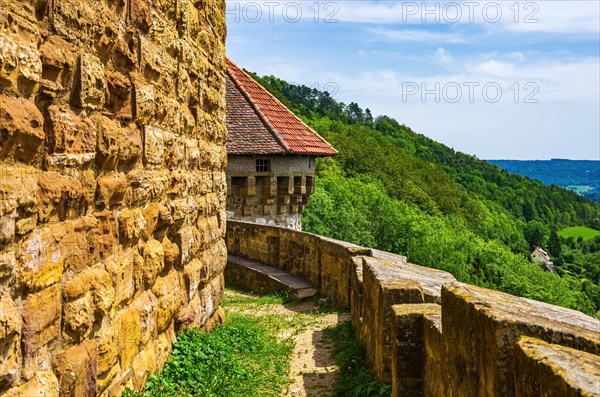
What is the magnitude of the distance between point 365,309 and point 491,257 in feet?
132

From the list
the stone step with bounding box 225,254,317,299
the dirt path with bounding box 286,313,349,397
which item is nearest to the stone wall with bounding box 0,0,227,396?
the dirt path with bounding box 286,313,349,397

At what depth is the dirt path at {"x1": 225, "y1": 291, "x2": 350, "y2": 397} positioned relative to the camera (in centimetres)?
554

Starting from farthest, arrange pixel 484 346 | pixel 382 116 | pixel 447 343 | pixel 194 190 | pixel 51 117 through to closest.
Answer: pixel 382 116
pixel 194 190
pixel 447 343
pixel 51 117
pixel 484 346

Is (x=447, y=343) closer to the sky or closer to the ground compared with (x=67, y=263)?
closer to the ground

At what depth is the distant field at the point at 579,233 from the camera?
11936cm

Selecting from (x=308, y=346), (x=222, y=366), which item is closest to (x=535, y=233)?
(x=308, y=346)

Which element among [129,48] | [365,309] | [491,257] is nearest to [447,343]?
[129,48]

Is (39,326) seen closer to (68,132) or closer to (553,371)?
(68,132)

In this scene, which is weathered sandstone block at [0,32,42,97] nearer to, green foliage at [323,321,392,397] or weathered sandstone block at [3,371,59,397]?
weathered sandstone block at [3,371,59,397]

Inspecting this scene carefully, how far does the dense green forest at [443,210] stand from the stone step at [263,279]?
1872 centimetres

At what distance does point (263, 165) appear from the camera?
64.4 feet

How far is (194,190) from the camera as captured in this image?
19.2ft

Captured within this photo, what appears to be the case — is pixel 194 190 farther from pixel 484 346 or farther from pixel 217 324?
pixel 484 346

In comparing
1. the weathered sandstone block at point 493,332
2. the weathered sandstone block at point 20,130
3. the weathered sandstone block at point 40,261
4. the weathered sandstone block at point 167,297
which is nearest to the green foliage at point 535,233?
the weathered sandstone block at point 167,297
